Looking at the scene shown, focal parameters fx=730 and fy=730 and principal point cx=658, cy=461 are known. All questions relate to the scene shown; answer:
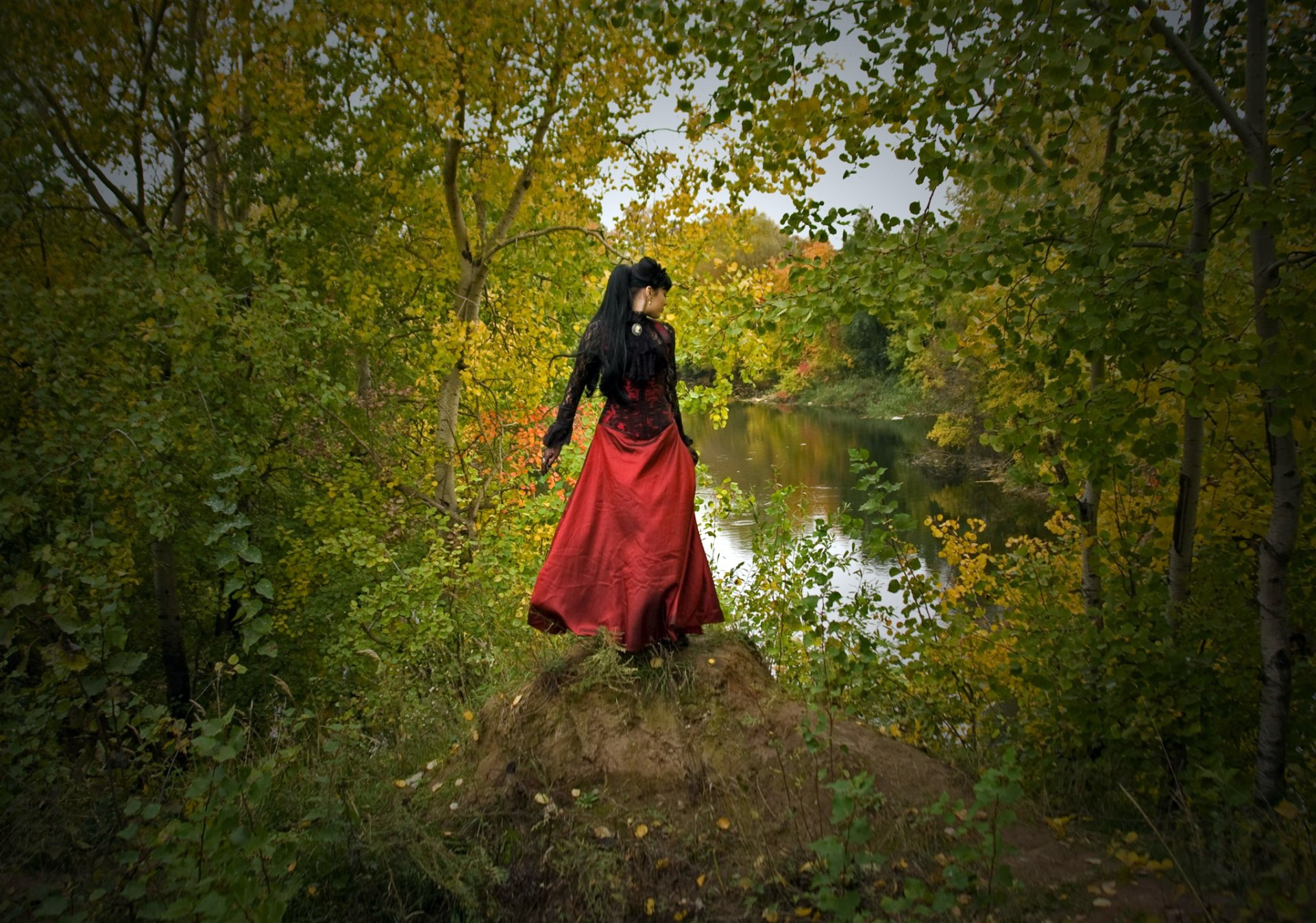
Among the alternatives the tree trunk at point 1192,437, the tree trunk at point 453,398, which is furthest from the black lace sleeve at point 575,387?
the tree trunk at point 453,398

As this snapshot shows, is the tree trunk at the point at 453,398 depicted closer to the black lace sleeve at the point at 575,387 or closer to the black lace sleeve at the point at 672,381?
the black lace sleeve at the point at 575,387

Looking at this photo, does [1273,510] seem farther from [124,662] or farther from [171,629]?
[171,629]

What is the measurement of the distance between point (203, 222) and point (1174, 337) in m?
9.21

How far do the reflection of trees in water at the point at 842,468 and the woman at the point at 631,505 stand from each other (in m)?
3.48

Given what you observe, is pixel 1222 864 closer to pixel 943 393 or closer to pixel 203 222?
pixel 203 222

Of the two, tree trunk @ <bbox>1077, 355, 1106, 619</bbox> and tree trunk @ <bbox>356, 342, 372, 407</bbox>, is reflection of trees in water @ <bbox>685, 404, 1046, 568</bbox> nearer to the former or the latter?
tree trunk @ <bbox>1077, 355, 1106, 619</bbox>

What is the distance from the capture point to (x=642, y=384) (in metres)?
4.09

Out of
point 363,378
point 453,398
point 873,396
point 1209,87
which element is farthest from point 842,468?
point 1209,87

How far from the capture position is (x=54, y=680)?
3.16 meters

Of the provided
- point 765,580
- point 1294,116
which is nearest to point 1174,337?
point 1294,116

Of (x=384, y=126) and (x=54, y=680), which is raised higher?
(x=384, y=126)

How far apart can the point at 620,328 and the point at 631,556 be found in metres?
1.25

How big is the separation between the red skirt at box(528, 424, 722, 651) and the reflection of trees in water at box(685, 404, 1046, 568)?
3.52 m

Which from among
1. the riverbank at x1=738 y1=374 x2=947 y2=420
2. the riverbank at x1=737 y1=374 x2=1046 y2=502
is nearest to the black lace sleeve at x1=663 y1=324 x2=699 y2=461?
the riverbank at x1=737 y1=374 x2=1046 y2=502
